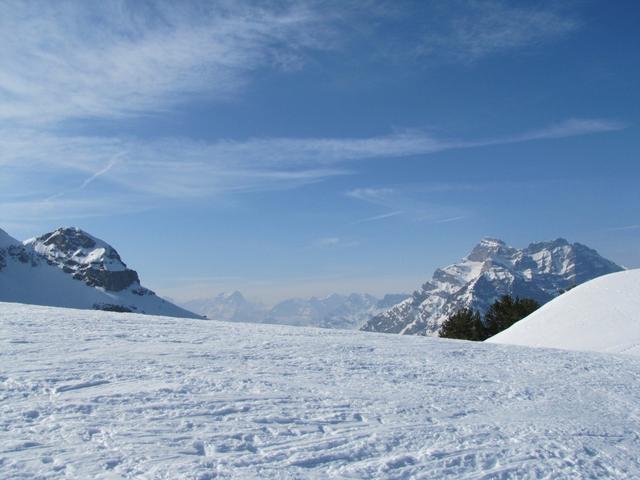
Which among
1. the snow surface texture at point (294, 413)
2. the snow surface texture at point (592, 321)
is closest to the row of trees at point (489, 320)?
the snow surface texture at point (592, 321)

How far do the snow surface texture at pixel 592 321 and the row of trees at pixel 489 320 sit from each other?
862 inches

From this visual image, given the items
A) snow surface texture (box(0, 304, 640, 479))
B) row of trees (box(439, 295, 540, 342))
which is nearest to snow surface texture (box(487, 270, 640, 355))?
snow surface texture (box(0, 304, 640, 479))

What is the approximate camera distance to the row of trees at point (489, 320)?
5534cm

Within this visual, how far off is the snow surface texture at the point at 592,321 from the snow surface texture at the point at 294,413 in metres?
10.9

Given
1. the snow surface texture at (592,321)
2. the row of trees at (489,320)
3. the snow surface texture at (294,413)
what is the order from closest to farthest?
1. the snow surface texture at (294,413)
2. the snow surface texture at (592,321)
3. the row of trees at (489,320)

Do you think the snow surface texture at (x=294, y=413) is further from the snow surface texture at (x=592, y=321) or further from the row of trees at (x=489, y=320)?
the row of trees at (x=489, y=320)

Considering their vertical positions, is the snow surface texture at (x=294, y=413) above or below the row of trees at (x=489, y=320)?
below

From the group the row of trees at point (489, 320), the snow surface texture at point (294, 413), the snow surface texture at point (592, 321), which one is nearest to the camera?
the snow surface texture at point (294, 413)

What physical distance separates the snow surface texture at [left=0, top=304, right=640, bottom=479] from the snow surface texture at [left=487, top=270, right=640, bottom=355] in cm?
1088

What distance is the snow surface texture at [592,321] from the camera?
23.9m

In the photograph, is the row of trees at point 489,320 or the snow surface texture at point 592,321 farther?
Answer: the row of trees at point 489,320

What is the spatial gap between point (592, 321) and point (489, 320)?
31.4 m

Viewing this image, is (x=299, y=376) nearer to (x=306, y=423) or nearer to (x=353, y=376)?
(x=353, y=376)

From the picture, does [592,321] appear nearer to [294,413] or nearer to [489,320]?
[294,413]
